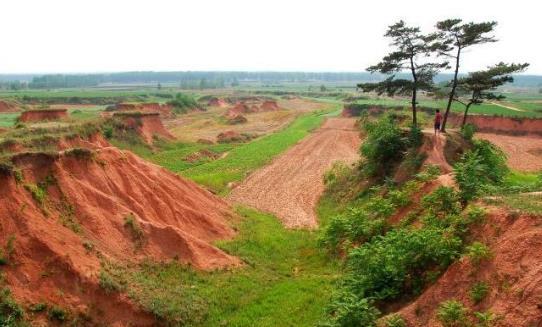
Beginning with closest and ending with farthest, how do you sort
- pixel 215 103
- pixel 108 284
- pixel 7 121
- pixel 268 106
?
pixel 108 284 → pixel 7 121 → pixel 268 106 → pixel 215 103

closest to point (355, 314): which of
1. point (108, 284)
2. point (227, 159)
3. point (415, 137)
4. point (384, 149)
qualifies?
point (108, 284)

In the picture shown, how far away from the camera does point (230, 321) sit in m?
14.5

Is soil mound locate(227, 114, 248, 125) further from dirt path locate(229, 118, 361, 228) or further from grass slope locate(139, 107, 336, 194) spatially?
dirt path locate(229, 118, 361, 228)

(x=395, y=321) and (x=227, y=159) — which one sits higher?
(x=395, y=321)

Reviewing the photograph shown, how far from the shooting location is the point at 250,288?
16641mm

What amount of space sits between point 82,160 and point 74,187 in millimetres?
2115

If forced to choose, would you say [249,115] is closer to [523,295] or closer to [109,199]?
[109,199]

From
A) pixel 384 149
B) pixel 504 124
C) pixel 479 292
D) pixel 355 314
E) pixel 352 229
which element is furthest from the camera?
pixel 504 124

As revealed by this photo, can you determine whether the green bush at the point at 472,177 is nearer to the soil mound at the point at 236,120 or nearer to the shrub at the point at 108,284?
the shrub at the point at 108,284

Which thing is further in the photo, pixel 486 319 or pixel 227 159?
pixel 227 159

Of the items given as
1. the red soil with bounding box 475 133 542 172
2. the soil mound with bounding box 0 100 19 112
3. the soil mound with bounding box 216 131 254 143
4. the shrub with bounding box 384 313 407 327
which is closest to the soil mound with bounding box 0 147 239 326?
A: the shrub with bounding box 384 313 407 327

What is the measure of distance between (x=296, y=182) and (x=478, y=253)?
23529 millimetres

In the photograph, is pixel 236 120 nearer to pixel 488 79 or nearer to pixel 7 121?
pixel 7 121

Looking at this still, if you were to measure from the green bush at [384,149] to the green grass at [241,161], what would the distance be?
33.4ft
